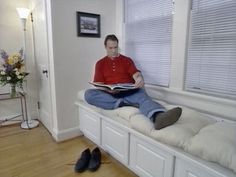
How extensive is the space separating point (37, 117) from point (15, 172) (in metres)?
1.38

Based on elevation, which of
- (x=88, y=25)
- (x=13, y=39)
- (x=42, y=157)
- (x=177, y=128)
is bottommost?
(x=42, y=157)

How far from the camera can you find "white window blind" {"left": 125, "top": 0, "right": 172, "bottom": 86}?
1.96m

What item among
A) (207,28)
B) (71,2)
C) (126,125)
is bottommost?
(126,125)

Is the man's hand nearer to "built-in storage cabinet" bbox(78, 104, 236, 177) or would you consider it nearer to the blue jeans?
the blue jeans

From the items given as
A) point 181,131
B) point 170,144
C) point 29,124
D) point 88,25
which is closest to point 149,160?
point 170,144

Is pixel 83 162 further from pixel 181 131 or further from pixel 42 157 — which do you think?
pixel 181 131

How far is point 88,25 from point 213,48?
1.46 metres

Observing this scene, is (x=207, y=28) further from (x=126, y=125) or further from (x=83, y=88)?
(x=83, y=88)

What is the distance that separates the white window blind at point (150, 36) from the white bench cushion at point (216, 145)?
878 mm

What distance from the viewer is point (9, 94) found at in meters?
2.70

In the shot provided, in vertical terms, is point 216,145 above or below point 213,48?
below

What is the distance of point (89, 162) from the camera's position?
72.0 inches

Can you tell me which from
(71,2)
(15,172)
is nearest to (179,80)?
(71,2)

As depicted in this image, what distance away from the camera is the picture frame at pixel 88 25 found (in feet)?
7.43
